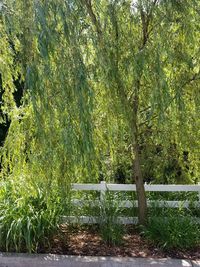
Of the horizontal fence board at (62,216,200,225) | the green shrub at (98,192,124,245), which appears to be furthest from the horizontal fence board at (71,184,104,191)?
the horizontal fence board at (62,216,200,225)

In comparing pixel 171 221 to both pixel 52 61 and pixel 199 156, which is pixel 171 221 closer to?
pixel 199 156

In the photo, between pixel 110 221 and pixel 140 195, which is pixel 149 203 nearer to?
pixel 140 195

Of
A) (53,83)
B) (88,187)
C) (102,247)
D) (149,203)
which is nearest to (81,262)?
(102,247)

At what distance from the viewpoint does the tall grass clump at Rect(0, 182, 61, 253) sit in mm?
4762

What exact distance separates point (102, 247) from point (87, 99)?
2048mm

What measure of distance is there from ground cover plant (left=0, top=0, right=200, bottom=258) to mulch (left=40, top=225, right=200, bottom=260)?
127 millimetres

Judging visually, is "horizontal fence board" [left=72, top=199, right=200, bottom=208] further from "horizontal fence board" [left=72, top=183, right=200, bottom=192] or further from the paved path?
the paved path

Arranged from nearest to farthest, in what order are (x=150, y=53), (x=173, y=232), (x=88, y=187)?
(x=150, y=53) < (x=173, y=232) < (x=88, y=187)

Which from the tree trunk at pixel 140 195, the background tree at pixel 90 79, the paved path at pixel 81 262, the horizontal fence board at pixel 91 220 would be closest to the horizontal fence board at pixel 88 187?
the background tree at pixel 90 79

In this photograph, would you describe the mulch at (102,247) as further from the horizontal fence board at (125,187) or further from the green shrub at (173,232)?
the horizontal fence board at (125,187)

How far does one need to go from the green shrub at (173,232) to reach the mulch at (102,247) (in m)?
0.09

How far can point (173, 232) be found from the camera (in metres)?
5.06

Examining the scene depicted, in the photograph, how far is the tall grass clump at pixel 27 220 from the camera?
476cm

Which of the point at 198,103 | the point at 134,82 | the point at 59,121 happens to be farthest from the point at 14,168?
the point at 198,103
